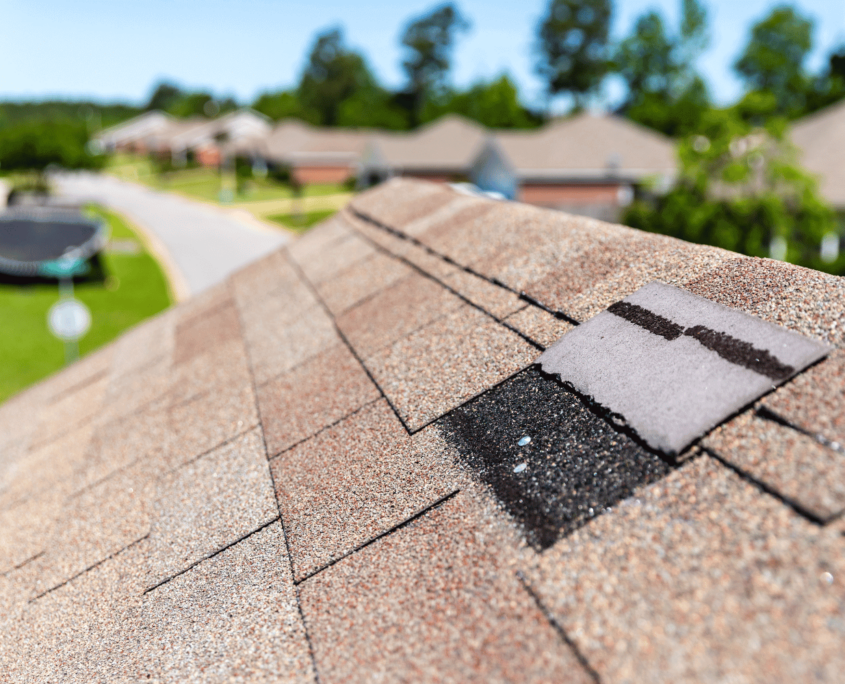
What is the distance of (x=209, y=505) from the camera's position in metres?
3.91

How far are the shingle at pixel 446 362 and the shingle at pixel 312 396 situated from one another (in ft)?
0.58

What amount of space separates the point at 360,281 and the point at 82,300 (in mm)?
22798

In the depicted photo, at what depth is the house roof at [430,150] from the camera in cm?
5328

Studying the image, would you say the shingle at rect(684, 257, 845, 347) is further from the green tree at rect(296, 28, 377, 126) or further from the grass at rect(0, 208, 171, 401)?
the green tree at rect(296, 28, 377, 126)

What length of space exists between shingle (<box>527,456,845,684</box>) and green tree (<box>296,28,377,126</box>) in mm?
104775

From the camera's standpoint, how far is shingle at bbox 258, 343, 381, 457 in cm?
428

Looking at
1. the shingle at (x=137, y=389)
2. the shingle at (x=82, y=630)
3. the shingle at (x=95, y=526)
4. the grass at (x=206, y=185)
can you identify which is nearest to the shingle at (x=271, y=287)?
the shingle at (x=137, y=389)

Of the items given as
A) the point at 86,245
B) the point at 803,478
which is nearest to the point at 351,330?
the point at 803,478

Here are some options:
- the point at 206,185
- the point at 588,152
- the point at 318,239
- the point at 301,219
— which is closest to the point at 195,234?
the point at 301,219

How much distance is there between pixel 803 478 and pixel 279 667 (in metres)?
2.09

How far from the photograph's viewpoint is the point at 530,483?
287 centimetres

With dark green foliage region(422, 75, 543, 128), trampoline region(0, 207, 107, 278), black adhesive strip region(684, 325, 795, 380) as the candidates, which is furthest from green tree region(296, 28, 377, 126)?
black adhesive strip region(684, 325, 795, 380)

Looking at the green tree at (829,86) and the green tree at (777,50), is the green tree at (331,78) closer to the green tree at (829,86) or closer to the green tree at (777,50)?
the green tree at (777,50)

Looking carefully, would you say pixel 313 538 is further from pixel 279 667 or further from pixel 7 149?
pixel 7 149
